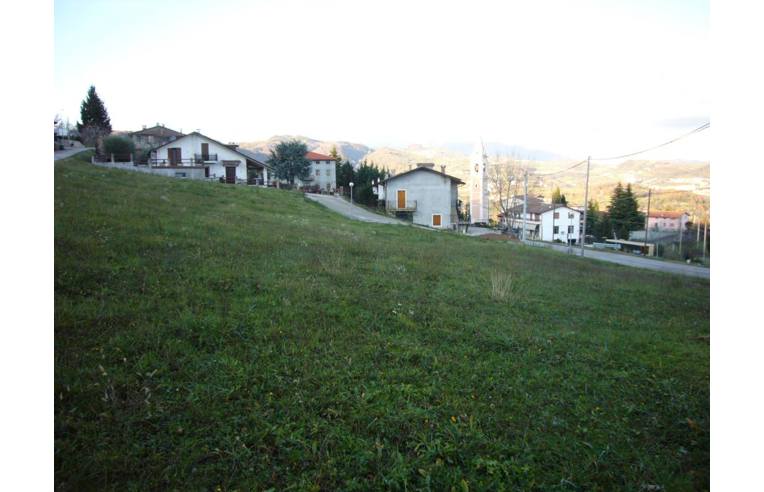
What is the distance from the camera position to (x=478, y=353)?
3.27 meters

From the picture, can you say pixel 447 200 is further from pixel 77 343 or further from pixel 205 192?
pixel 77 343

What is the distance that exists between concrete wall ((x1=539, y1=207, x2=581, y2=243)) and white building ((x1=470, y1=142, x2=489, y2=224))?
559 centimetres

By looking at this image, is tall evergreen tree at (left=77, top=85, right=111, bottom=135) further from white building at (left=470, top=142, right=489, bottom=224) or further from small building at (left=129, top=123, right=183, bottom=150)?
white building at (left=470, top=142, right=489, bottom=224)

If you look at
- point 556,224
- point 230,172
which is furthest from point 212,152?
point 556,224

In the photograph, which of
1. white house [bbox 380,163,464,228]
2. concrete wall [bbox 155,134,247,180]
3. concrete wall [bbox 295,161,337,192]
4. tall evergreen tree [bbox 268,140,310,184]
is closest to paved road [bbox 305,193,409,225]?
white house [bbox 380,163,464,228]

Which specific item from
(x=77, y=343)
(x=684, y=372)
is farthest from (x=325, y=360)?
(x=684, y=372)

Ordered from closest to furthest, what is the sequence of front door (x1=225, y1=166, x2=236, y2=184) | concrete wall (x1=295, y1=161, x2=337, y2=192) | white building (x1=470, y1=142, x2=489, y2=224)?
front door (x1=225, y1=166, x2=236, y2=184) < concrete wall (x1=295, y1=161, x2=337, y2=192) < white building (x1=470, y1=142, x2=489, y2=224)

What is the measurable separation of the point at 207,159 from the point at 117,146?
14.3 metres

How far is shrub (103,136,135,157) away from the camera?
1062cm
